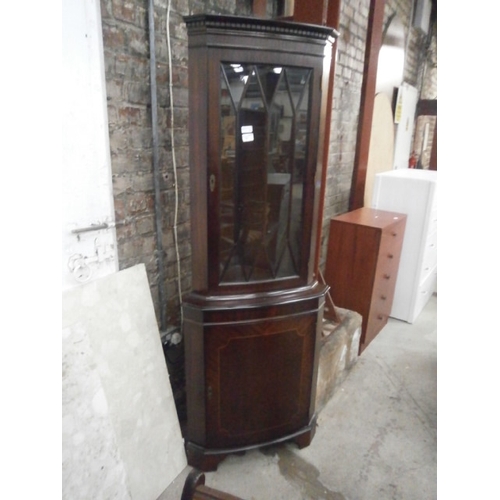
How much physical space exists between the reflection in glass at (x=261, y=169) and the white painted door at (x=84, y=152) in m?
0.42

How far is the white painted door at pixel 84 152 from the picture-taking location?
1191 millimetres

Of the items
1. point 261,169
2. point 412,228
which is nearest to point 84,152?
point 261,169

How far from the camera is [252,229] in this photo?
4.89ft

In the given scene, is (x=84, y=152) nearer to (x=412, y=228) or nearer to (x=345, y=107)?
(x=345, y=107)

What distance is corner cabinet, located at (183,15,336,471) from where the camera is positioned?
4.17ft

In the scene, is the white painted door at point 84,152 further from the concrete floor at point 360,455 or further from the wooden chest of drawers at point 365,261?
the wooden chest of drawers at point 365,261

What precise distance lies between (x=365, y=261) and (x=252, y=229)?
1351mm

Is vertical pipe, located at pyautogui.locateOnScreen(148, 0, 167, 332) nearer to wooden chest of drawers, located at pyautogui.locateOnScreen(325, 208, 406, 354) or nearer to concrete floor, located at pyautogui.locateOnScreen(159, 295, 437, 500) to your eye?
concrete floor, located at pyautogui.locateOnScreen(159, 295, 437, 500)

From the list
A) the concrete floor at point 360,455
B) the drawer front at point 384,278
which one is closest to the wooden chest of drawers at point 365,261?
the drawer front at point 384,278

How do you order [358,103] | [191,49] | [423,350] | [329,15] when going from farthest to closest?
[358,103]
[423,350]
[329,15]
[191,49]

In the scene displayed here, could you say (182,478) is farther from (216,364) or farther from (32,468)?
(32,468)

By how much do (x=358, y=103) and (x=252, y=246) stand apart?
2.10 meters

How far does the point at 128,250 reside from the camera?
1.54 meters
